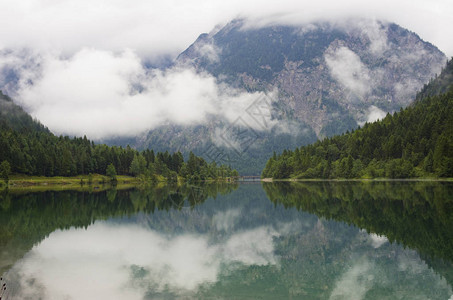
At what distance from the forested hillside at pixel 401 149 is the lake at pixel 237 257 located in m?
96.8

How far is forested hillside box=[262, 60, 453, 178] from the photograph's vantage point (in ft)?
411

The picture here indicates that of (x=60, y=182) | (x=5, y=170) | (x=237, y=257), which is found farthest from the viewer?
(x=60, y=182)

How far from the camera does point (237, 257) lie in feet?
81.5

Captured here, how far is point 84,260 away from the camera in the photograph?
24859mm

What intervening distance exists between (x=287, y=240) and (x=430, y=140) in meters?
134

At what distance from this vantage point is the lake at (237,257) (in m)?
18.1

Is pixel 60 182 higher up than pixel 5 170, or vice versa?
pixel 5 170

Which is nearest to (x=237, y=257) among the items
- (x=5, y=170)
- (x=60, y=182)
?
(x=5, y=170)

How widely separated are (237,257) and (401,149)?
151035 mm

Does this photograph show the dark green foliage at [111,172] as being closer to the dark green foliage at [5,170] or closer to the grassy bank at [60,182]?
the grassy bank at [60,182]

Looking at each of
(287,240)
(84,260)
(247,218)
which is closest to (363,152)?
(247,218)

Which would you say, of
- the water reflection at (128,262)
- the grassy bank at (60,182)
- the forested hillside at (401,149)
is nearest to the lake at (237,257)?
the water reflection at (128,262)

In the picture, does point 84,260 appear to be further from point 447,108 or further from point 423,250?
point 447,108

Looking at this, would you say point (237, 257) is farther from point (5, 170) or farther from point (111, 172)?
point (111, 172)
